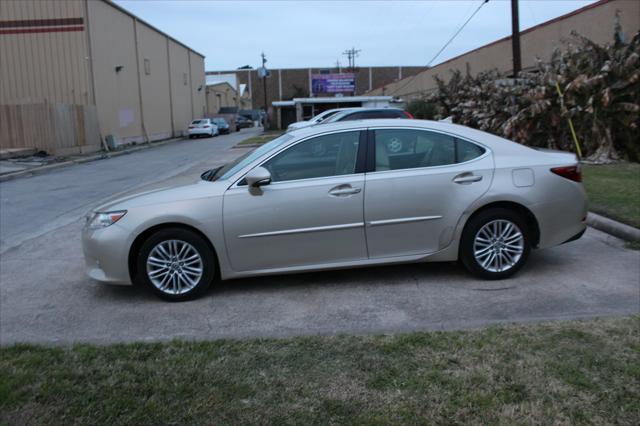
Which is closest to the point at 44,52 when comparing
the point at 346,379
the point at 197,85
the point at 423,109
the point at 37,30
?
the point at 37,30

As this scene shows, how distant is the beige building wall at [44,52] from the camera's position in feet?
99.7

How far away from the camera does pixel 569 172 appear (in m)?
5.78

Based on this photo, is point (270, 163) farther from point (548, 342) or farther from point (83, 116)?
point (83, 116)

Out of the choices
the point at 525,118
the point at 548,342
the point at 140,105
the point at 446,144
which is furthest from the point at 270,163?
the point at 140,105

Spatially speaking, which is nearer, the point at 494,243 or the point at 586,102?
the point at 494,243

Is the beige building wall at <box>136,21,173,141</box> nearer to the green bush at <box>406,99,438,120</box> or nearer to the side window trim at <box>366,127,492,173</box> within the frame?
the green bush at <box>406,99,438,120</box>

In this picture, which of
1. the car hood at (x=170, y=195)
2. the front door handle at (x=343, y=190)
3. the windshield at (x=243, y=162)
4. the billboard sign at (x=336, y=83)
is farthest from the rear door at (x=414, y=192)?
the billboard sign at (x=336, y=83)

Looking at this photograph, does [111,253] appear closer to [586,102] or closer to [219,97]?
[586,102]

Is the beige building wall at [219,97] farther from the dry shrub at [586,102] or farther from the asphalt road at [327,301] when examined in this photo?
the asphalt road at [327,301]

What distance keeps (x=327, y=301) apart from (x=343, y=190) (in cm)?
103

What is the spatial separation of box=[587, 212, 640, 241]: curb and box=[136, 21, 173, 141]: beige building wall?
35980 millimetres

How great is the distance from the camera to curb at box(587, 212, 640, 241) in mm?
6820

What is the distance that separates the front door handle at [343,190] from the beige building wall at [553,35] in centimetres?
1359

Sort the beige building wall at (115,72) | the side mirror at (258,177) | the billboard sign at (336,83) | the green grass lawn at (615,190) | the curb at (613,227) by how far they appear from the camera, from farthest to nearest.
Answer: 1. the billboard sign at (336,83)
2. the beige building wall at (115,72)
3. the green grass lawn at (615,190)
4. the curb at (613,227)
5. the side mirror at (258,177)
